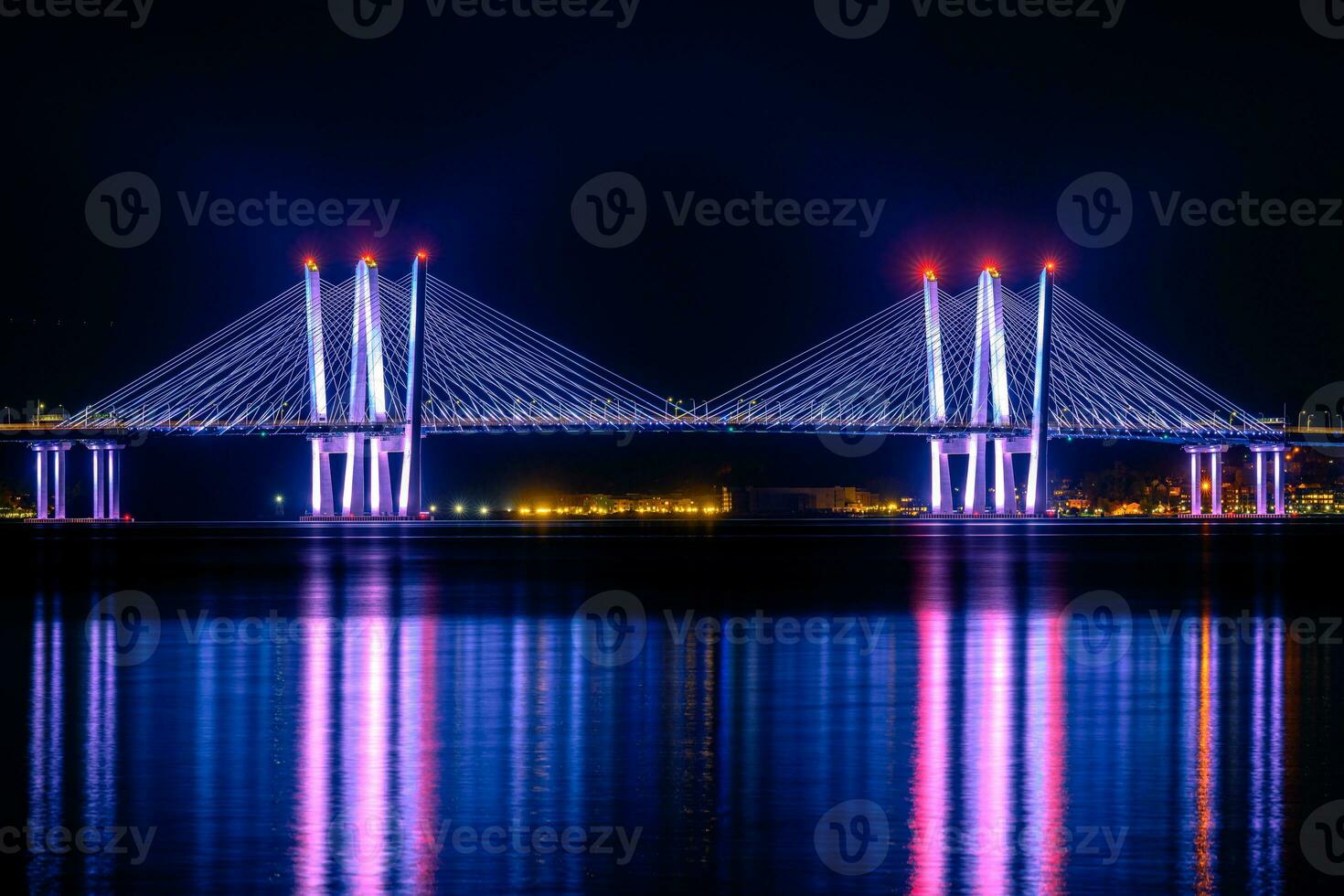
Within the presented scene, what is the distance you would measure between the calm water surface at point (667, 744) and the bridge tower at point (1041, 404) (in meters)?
43.8

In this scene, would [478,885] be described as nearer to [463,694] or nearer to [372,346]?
[463,694]

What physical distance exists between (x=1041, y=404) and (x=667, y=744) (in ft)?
194

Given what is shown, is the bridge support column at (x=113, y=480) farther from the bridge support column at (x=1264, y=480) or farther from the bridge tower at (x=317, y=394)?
the bridge support column at (x=1264, y=480)

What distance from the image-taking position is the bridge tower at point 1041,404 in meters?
68.2

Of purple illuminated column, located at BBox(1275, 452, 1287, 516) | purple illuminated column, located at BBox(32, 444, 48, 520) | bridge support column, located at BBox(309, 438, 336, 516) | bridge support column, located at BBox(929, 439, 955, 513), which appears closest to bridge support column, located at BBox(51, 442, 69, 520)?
purple illuminated column, located at BBox(32, 444, 48, 520)

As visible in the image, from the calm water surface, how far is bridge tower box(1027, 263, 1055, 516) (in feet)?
144

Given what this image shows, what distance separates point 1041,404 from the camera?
225ft

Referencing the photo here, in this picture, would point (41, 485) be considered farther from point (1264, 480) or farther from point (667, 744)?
point (667, 744)

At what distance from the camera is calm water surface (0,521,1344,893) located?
25.6 ft

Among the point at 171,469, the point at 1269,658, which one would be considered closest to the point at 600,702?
the point at 1269,658

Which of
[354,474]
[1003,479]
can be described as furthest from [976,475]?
[354,474]

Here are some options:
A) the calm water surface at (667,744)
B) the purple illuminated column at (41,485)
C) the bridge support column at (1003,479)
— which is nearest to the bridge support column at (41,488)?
the purple illuminated column at (41,485)

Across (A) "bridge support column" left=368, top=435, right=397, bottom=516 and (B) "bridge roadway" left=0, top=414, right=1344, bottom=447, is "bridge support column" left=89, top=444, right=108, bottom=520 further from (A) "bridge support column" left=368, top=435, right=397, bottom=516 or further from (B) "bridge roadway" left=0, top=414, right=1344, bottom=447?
(A) "bridge support column" left=368, top=435, right=397, bottom=516

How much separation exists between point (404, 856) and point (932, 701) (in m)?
5.94
